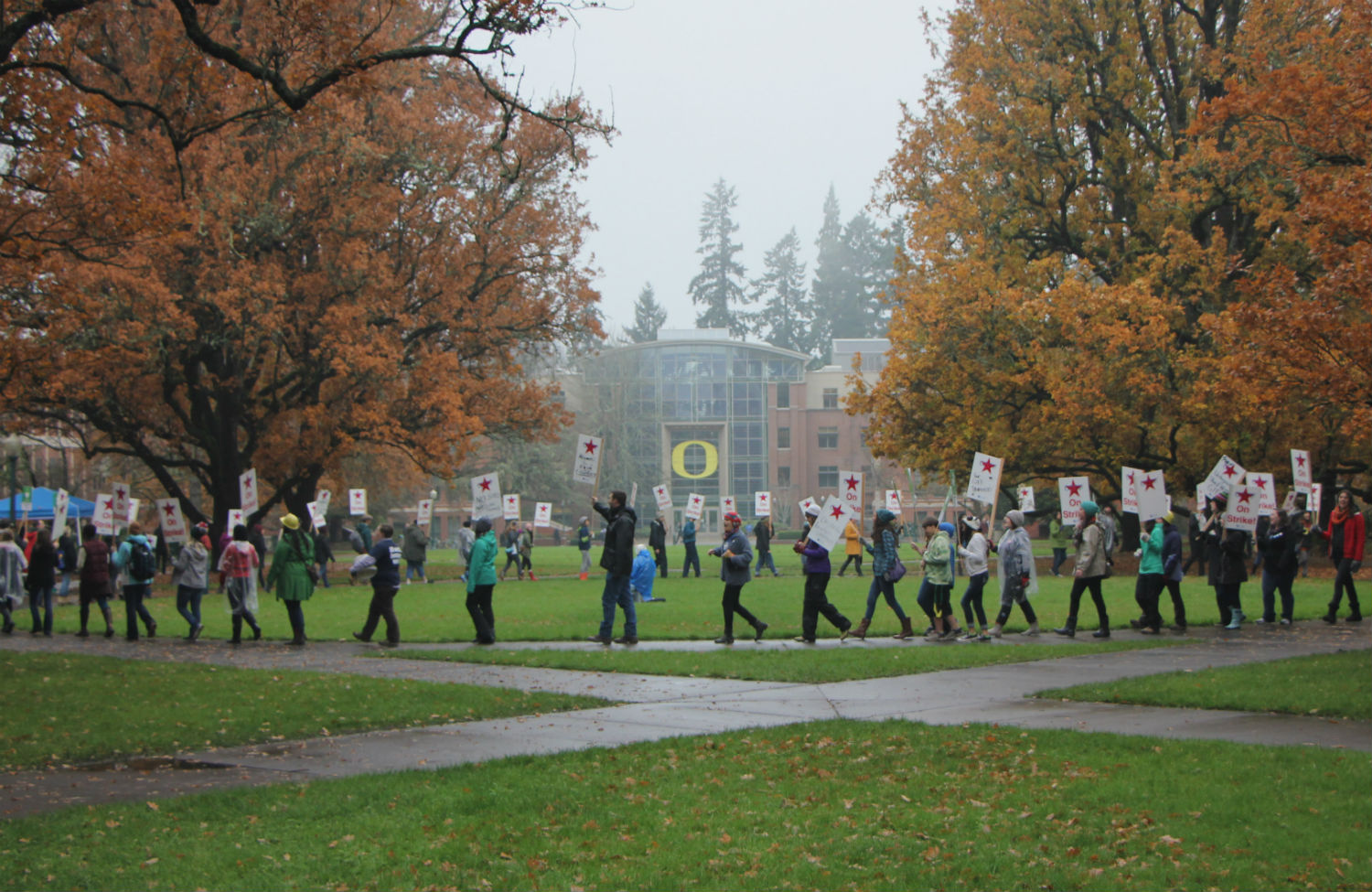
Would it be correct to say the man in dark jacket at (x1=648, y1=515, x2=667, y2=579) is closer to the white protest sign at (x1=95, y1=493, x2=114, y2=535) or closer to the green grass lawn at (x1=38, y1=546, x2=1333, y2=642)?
the green grass lawn at (x1=38, y1=546, x2=1333, y2=642)

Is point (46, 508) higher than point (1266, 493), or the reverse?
point (46, 508)

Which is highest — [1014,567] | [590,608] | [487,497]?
[487,497]

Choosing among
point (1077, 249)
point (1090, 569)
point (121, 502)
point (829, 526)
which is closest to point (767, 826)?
point (829, 526)

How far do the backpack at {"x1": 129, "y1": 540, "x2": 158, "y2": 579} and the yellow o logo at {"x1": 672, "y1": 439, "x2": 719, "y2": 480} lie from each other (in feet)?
232

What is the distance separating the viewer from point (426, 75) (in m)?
36.4

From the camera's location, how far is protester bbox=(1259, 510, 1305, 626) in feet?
59.0

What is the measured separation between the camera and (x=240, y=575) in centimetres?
1759

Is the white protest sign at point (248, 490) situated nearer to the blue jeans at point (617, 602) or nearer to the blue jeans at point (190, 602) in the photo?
the blue jeans at point (190, 602)

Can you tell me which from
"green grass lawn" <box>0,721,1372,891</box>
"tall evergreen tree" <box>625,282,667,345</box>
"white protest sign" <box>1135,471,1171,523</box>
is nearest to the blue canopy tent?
"white protest sign" <box>1135,471,1171,523</box>

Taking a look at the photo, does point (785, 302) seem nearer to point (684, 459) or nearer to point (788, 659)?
point (684, 459)

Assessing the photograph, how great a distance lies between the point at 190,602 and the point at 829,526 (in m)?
9.86

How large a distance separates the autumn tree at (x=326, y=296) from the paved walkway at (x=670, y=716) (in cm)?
1517

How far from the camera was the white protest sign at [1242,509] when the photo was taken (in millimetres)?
18469

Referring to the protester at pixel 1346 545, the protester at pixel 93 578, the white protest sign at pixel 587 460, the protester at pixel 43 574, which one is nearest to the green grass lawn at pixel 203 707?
the protester at pixel 93 578
